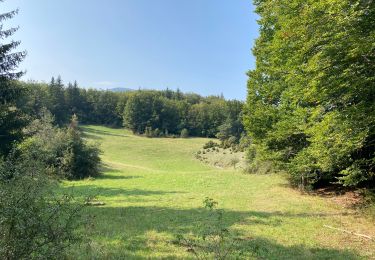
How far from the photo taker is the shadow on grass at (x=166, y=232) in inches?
330

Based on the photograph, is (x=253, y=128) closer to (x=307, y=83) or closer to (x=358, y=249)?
(x=307, y=83)

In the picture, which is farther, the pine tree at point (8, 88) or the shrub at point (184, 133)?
the shrub at point (184, 133)

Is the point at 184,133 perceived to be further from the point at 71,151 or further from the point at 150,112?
the point at 71,151

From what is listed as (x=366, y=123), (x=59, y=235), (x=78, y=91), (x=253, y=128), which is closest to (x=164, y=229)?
(x=59, y=235)

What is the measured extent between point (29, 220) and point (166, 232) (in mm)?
6220

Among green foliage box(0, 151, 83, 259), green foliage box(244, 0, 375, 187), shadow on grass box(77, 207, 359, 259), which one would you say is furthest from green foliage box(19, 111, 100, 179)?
green foliage box(0, 151, 83, 259)

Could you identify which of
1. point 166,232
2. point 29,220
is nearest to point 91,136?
point 166,232

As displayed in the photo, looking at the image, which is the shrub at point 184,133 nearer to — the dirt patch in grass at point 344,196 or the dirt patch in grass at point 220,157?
the dirt patch in grass at point 220,157

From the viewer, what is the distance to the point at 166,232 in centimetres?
1044

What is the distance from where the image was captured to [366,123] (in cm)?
1097

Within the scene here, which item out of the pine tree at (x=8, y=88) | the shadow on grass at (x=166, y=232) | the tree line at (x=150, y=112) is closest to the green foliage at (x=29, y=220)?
the shadow on grass at (x=166, y=232)

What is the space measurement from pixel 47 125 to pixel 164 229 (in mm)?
30201

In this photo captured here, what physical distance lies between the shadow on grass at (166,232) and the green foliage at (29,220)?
100 inches

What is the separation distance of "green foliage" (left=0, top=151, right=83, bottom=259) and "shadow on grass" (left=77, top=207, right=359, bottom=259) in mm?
2543
